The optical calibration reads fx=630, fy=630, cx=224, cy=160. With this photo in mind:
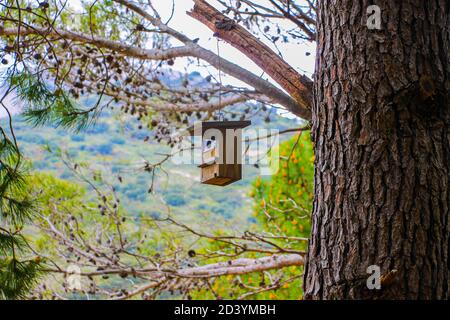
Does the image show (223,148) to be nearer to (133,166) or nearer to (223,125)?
(223,125)

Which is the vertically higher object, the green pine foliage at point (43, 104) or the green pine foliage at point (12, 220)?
the green pine foliage at point (43, 104)

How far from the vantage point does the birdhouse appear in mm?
2467

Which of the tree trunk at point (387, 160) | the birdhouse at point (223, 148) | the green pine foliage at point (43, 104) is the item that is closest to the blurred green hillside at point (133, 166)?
the green pine foliage at point (43, 104)

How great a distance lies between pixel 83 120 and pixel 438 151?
4.91 feet

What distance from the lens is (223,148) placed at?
8.16 ft

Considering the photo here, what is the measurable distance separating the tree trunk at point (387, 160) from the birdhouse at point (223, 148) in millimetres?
647

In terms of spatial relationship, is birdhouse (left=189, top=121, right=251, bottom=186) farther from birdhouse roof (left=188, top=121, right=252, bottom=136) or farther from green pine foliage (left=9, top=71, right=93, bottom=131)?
green pine foliage (left=9, top=71, right=93, bottom=131)

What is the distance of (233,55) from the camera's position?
14.3ft

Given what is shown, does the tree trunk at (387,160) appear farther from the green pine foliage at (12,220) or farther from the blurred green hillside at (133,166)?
the blurred green hillside at (133,166)

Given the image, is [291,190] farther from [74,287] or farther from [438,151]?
[438,151]

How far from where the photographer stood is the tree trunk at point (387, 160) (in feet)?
5.62

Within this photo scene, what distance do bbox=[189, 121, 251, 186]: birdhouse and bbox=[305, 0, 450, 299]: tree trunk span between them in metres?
0.65

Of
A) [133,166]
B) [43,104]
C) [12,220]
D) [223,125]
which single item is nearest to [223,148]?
[223,125]
